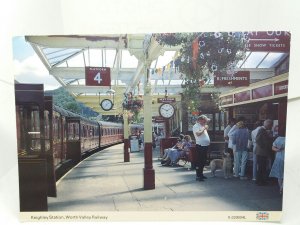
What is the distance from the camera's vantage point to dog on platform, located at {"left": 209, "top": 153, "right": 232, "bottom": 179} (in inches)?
80.7

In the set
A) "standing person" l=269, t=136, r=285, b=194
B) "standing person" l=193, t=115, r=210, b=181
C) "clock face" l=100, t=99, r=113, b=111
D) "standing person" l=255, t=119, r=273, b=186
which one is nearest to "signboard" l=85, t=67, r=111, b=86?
"clock face" l=100, t=99, r=113, b=111

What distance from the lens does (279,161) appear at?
6.57ft

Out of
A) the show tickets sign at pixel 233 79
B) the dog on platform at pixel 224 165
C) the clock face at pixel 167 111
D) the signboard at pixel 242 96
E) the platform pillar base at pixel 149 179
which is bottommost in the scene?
the platform pillar base at pixel 149 179

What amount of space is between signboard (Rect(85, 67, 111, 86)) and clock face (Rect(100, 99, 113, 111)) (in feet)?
0.45

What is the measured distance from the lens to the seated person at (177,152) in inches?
82.0

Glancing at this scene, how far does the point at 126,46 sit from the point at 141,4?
325mm

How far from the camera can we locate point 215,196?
2062 mm

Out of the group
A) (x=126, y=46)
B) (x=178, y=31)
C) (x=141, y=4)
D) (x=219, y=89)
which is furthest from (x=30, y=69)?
(x=219, y=89)

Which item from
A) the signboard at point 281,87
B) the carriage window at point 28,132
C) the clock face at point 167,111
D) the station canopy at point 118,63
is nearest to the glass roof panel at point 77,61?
the station canopy at point 118,63

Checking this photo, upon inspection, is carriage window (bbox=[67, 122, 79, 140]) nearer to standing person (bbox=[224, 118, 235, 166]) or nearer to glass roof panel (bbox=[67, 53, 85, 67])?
glass roof panel (bbox=[67, 53, 85, 67])

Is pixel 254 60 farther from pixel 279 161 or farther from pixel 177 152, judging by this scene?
pixel 177 152

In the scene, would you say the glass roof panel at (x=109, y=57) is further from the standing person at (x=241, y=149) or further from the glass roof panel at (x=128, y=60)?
the standing person at (x=241, y=149)

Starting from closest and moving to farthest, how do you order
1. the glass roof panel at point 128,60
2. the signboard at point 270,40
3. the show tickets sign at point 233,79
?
the signboard at point 270,40
the show tickets sign at point 233,79
the glass roof panel at point 128,60

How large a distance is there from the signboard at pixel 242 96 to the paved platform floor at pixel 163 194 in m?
0.54
